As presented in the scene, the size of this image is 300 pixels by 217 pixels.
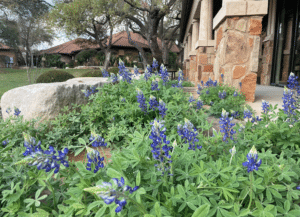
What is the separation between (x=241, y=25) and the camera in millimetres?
4820

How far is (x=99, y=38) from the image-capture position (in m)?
20.5

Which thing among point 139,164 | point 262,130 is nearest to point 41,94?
point 139,164

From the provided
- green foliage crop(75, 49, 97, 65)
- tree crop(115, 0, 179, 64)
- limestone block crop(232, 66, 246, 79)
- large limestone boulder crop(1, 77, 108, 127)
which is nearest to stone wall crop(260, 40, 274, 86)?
limestone block crop(232, 66, 246, 79)

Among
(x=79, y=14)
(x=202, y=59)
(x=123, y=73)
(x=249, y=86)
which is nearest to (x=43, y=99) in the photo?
(x=123, y=73)

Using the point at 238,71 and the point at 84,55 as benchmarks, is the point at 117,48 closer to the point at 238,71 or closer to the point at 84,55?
the point at 84,55

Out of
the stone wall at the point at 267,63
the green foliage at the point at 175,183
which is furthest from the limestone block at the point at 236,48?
the stone wall at the point at 267,63

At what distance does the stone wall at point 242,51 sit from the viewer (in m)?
4.79

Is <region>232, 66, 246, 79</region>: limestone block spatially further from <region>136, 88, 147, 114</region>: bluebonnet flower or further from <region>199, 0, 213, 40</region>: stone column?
<region>199, 0, 213, 40</region>: stone column

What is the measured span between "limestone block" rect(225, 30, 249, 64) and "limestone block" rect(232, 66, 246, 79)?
136 millimetres

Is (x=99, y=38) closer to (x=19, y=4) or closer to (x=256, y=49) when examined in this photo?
(x=19, y=4)

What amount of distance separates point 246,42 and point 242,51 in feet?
0.71

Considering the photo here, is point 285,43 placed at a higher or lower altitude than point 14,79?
higher

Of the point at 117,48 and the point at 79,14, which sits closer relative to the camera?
the point at 79,14

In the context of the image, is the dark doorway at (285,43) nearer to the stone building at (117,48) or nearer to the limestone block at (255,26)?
the limestone block at (255,26)
